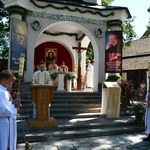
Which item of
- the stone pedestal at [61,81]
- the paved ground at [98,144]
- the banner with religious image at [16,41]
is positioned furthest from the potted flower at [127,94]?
the banner with religious image at [16,41]

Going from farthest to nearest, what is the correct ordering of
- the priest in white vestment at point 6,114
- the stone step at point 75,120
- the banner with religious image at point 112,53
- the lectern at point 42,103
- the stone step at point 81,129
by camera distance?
the banner with religious image at point 112,53 → the lectern at point 42,103 → the stone step at point 75,120 → the stone step at point 81,129 → the priest in white vestment at point 6,114

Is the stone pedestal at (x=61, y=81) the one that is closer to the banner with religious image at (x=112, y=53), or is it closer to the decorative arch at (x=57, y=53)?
Answer: the banner with religious image at (x=112, y=53)

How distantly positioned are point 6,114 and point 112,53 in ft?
29.7

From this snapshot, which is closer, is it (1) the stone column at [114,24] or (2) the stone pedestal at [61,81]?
(2) the stone pedestal at [61,81]

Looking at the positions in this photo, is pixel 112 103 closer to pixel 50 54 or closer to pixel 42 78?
pixel 42 78

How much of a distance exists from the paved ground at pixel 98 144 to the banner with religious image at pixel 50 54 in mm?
9848

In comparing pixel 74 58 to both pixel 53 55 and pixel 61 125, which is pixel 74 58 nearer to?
pixel 53 55

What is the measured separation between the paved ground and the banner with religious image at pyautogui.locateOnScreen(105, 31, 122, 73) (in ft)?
17.8

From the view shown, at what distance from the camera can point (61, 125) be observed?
25.4 feet

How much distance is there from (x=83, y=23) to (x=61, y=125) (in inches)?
250

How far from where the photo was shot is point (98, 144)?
259 inches

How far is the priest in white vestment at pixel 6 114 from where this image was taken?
12.8 feet

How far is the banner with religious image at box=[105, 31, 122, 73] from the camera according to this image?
484 inches

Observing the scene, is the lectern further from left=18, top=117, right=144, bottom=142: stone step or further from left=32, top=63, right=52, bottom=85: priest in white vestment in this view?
left=32, top=63, right=52, bottom=85: priest in white vestment
